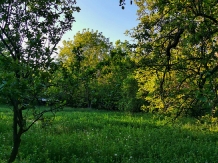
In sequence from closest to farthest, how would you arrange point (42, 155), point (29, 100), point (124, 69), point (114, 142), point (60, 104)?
point (29, 100) < point (60, 104) < point (124, 69) < point (42, 155) < point (114, 142)

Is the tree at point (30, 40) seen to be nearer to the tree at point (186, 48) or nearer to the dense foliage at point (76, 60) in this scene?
the dense foliage at point (76, 60)

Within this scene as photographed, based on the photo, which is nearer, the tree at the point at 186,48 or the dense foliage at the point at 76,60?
the dense foliage at the point at 76,60

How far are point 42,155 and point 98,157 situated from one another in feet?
4.70

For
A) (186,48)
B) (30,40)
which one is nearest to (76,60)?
(30,40)

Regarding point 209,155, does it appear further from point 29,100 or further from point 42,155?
point 29,100

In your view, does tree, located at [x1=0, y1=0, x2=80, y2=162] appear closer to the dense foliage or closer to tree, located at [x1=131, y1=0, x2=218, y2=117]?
the dense foliage

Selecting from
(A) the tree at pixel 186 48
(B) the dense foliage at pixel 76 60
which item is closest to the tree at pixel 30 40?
(B) the dense foliage at pixel 76 60

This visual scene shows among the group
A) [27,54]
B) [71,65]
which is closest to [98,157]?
[71,65]

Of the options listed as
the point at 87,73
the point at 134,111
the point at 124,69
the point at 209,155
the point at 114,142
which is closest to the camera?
the point at 87,73

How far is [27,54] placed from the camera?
13.4 ft

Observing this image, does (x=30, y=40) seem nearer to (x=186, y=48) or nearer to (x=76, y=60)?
(x=76, y=60)

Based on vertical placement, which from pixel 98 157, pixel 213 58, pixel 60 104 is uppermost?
pixel 213 58

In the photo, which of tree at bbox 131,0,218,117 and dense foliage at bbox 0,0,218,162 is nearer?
dense foliage at bbox 0,0,218,162

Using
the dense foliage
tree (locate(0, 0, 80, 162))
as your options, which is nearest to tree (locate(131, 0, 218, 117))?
the dense foliage
